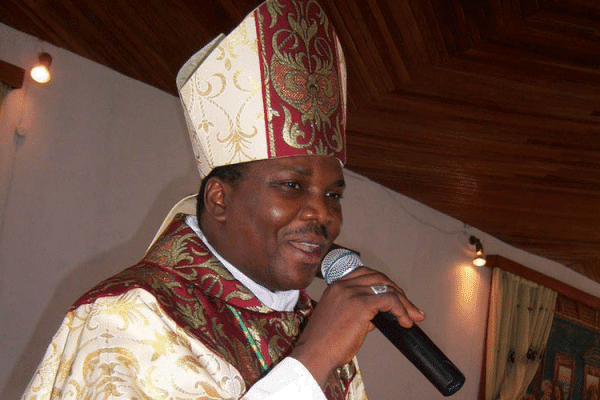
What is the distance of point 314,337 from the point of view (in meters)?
1.58

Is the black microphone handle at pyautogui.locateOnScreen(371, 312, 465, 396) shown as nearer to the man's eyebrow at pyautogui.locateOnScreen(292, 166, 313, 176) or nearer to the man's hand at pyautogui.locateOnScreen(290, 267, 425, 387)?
the man's hand at pyautogui.locateOnScreen(290, 267, 425, 387)

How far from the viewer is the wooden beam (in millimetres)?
4750

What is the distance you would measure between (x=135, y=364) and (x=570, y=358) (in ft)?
27.7

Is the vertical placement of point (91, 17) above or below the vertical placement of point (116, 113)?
above

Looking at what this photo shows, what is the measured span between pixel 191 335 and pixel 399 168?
536 cm

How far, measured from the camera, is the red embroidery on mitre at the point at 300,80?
6.44ft

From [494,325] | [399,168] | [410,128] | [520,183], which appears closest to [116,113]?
[410,128]

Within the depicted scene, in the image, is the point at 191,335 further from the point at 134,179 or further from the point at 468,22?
the point at 134,179

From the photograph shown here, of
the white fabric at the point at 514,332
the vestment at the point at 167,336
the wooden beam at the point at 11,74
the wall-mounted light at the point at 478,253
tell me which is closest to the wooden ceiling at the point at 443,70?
the wooden beam at the point at 11,74

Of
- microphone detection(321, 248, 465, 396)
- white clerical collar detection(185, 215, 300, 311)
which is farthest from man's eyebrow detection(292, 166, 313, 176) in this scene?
microphone detection(321, 248, 465, 396)

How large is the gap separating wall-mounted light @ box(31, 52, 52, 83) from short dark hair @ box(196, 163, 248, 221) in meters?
3.28

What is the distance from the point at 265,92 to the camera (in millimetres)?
2035

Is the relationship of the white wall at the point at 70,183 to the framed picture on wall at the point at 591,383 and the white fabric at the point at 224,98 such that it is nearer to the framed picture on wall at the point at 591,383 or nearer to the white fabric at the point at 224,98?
the white fabric at the point at 224,98

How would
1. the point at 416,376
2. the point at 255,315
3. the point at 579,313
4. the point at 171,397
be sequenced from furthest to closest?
the point at 579,313, the point at 416,376, the point at 255,315, the point at 171,397
